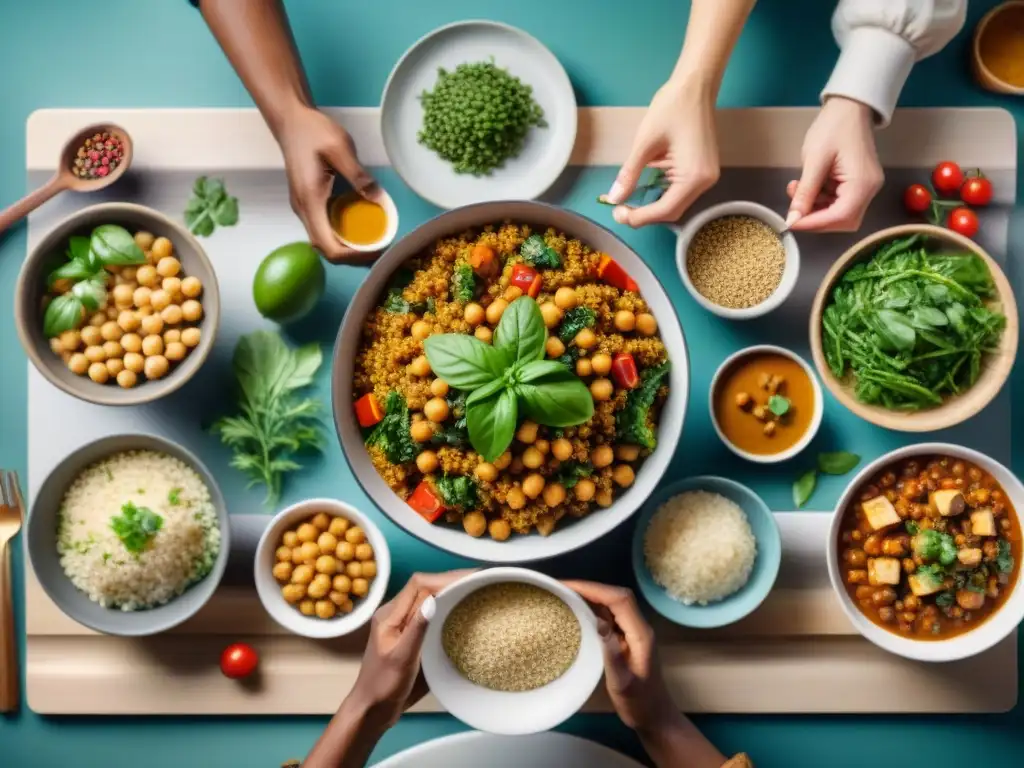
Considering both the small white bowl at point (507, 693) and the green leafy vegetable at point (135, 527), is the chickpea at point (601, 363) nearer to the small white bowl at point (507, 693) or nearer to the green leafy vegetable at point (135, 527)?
the small white bowl at point (507, 693)

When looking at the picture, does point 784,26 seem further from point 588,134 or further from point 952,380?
point 952,380

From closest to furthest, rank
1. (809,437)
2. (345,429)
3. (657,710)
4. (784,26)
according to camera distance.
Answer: (345,429) < (657,710) < (809,437) < (784,26)

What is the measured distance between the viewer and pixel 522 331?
1.80 metres

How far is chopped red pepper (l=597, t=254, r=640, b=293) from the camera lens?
2018 millimetres

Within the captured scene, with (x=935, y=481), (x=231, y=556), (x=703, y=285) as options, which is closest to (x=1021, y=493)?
(x=935, y=481)

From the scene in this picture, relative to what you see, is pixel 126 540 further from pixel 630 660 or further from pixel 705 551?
pixel 705 551

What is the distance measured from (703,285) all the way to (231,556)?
1376 millimetres

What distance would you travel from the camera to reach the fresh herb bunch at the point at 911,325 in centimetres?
212

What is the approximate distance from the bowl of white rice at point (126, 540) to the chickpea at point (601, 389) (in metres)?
0.93

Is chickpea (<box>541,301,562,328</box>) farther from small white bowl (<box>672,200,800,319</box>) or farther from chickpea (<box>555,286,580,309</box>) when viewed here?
small white bowl (<box>672,200,800,319</box>)

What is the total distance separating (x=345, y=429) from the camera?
1.94m

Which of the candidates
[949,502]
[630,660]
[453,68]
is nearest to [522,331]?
[630,660]

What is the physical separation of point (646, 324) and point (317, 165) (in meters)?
0.91

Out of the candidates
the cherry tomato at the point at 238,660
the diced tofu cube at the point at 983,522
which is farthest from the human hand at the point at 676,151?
the cherry tomato at the point at 238,660
